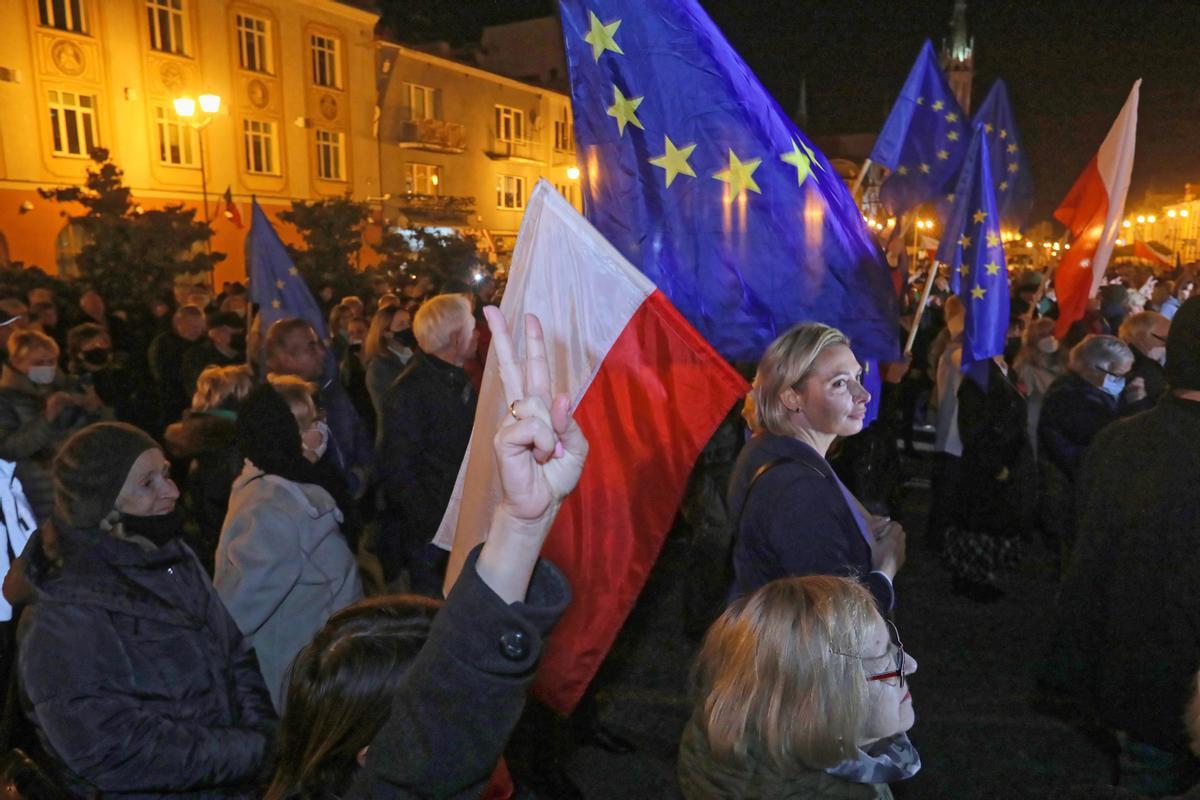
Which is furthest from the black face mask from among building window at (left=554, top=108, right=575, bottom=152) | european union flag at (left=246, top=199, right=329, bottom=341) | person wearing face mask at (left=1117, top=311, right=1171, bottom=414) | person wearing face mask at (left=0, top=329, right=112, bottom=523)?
building window at (left=554, top=108, right=575, bottom=152)

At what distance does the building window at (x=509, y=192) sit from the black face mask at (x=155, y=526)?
127ft

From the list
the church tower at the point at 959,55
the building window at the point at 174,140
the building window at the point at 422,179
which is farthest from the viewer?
the church tower at the point at 959,55

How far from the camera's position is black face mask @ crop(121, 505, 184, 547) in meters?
2.45

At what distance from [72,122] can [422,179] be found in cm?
1496

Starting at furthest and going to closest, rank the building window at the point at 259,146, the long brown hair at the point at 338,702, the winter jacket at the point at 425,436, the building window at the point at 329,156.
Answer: the building window at the point at 329,156 < the building window at the point at 259,146 < the winter jacket at the point at 425,436 < the long brown hair at the point at 338,702

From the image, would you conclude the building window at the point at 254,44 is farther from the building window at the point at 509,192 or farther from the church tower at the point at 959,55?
the church tower at the point at 959,55

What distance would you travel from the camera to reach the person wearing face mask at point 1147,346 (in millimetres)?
5594

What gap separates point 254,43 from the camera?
Answer: 27.1 meters

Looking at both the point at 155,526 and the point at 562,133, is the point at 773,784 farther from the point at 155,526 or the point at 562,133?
the point at 562,133

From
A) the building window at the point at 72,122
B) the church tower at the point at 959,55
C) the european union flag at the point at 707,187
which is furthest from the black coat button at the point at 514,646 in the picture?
the church tower at the point at 959,55

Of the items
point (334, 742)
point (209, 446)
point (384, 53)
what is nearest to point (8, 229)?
point (384, 53)

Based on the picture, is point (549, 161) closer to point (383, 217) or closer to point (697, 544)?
point (383, 217)

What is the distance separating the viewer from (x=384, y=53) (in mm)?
32219

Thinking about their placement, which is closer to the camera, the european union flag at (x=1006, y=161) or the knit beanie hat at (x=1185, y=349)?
the knit beanie hat at (x=1185, y=349)
